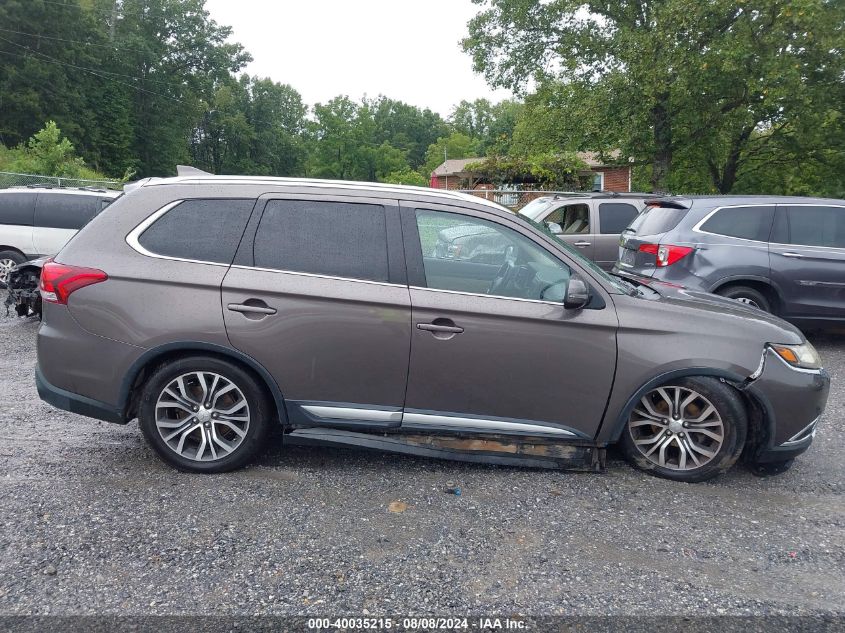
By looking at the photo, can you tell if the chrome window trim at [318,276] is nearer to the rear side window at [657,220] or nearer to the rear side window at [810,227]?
the rear side window at [657,220]

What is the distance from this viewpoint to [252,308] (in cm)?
380

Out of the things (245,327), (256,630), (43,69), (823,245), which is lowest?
(256,630)

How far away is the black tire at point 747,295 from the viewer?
7.48m

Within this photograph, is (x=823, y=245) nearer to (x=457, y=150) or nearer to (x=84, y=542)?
(x=84, y=542)

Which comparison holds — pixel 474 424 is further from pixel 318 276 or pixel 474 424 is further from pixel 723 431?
pixel 723 431

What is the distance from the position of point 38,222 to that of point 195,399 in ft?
28.7

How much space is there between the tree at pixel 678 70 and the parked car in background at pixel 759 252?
11.9m

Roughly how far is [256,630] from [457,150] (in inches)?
3487

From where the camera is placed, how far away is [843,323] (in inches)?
296

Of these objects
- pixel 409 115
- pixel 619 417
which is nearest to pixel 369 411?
pixel 619 417

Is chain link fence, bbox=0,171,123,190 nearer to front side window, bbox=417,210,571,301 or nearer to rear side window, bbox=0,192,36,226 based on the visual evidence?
rear side window, bbox=0,192,36,226

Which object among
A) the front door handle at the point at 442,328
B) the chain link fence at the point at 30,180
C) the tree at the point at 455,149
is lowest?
the front door handle at the point at 442,328

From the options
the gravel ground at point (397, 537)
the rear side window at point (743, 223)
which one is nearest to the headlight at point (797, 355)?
the gravel ground at point (397, 537)

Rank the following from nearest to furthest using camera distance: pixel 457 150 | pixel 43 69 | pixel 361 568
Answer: pixel 361 568 → pixel 43 69 → pixel 457 150
